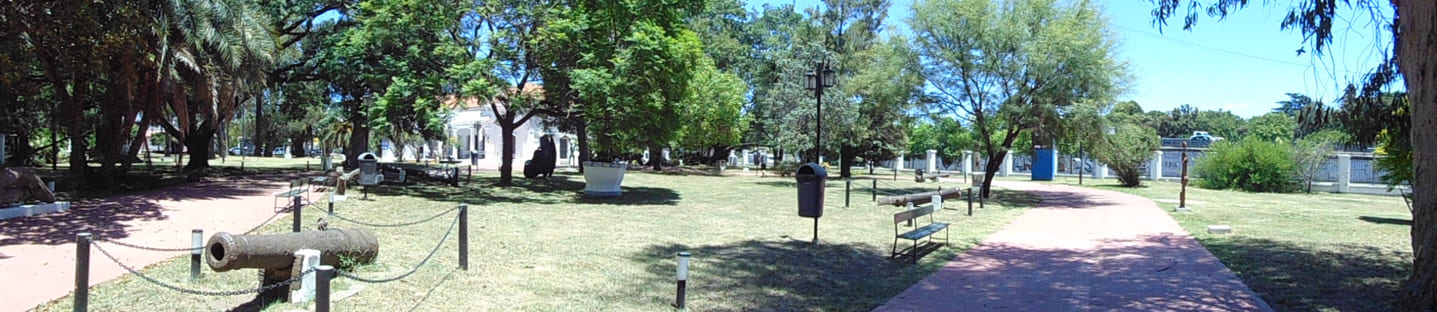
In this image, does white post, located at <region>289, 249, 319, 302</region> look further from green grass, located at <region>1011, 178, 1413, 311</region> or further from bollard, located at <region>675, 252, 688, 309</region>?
green grass, located at <region>1011, 178, 1413, 311</region>

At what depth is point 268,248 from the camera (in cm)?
576

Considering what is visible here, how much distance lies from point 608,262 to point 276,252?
12.1ft

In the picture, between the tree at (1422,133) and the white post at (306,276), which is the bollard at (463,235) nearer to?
the white post at (306,276)

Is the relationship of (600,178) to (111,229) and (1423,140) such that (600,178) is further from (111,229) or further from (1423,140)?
(1423,140)

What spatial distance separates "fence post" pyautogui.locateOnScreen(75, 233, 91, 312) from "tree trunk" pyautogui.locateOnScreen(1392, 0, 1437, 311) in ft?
30.0

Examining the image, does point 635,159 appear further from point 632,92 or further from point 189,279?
point 189,279

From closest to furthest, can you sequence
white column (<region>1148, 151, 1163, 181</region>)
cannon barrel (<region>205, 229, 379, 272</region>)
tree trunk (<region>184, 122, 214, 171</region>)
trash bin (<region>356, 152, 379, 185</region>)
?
1. cannon barrel (<region>205, 229, 379, 272</region>)
2. trash bin (<region>356, 152, 379, 185</region>)
3. tree trunk (<region>184, 122, 214, 171</region>)
4. white column (<region>1148, 151, 1163, 181</region>)

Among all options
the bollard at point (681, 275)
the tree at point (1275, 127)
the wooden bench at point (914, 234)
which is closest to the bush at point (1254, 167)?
the wooden bench at point (914, 234)

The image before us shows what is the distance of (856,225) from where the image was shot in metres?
13.7

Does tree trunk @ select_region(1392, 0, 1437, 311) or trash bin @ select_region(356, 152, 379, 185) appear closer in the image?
tree trunk @ select_region(1392, 0, 1437, 311)

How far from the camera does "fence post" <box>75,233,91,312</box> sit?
500 centimetres

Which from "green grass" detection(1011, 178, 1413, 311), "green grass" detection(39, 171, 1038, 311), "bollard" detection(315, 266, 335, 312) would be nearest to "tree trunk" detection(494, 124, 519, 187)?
"green grass" detection(39, 171, 1038, 311)

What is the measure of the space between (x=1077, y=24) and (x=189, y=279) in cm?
1968

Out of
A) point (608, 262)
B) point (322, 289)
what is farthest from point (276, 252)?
point (608, 262)
